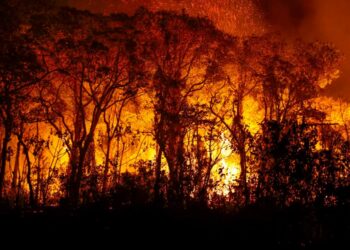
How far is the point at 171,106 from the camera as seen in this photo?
1989 centimetres

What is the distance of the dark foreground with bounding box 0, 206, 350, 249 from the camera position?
953 centimetres

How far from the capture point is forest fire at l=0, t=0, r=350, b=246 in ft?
41.3

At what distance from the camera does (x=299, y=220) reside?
1036 cm

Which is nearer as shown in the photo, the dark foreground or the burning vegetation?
the dark foreground

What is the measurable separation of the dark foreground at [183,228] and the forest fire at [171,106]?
0.50 m

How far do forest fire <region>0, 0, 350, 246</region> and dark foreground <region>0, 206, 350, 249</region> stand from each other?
1.63 ft

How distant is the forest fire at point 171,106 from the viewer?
12586mm

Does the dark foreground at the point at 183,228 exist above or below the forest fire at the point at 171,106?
below

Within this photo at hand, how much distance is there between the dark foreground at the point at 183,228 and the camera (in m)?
9.53

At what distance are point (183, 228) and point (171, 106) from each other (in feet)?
33.2

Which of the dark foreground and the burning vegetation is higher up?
the burning vegetation

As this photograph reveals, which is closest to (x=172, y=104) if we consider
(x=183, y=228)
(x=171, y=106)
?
(x=171, y=106)

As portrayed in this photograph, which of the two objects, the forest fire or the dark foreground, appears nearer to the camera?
the dark foreground

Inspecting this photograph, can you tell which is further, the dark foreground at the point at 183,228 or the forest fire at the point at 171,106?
the forest fire at the point at 171,106
